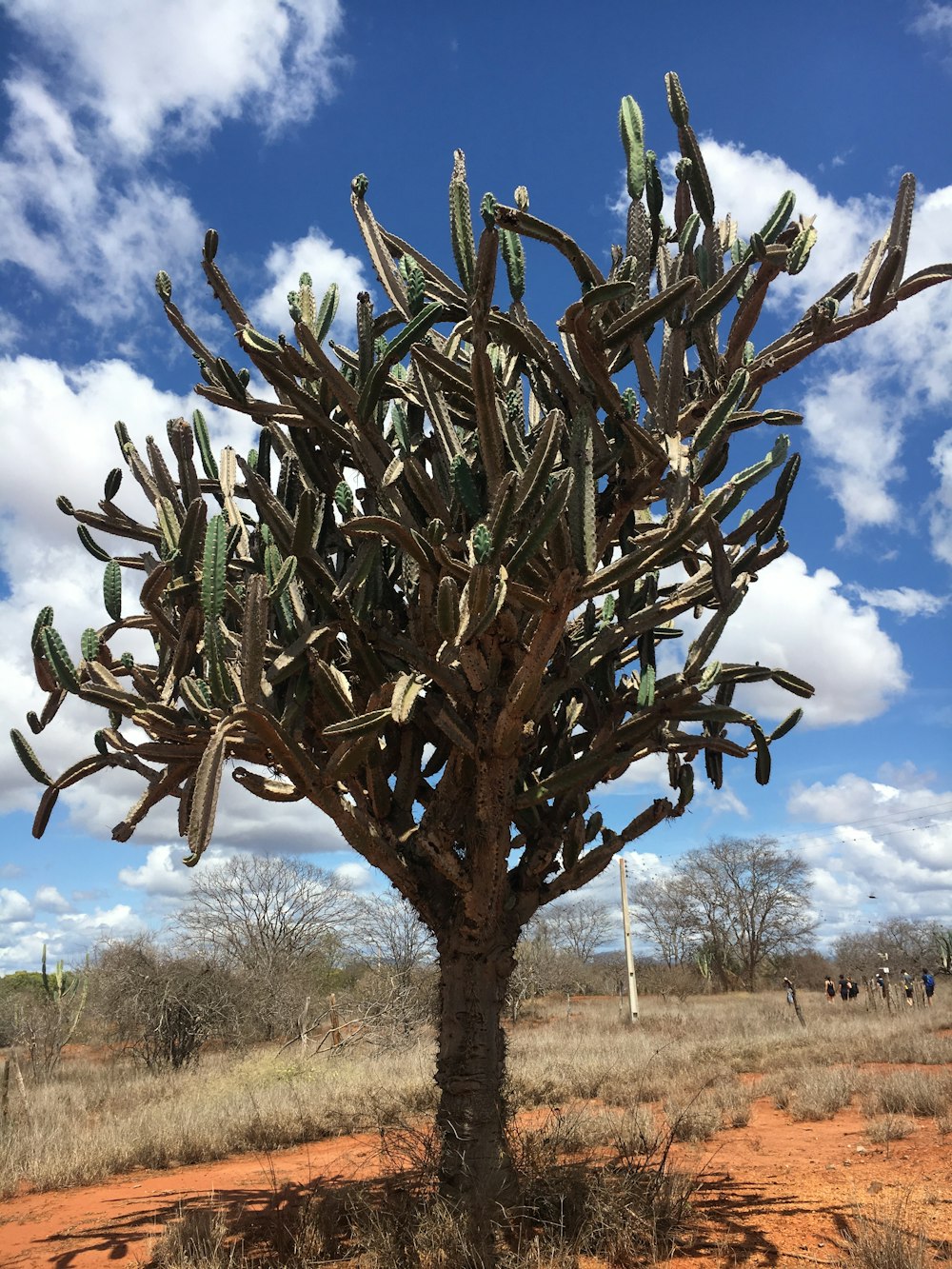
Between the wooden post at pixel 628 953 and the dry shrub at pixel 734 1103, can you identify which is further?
the wooden post at pixel 628 953

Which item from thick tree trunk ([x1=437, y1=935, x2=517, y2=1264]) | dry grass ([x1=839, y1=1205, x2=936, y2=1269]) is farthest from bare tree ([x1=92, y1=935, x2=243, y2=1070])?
dry grass ([x1=839, y1=1205, x2=936, y2=1269])

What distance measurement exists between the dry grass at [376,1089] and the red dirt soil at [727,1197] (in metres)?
0.48

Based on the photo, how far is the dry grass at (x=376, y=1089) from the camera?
8828 millimetres

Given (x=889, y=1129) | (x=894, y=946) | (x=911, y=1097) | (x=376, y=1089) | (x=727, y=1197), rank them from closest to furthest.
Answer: (x=727, y=1197) → (x=889, y=1129) → (x=911, y=1097) → (x=376, y=1089) → (x=894, y=946)

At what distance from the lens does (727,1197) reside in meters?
5.71

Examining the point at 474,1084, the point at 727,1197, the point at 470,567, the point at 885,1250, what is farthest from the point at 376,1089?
the point at 470,567

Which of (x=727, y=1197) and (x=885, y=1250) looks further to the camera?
(x=727, y=1197)

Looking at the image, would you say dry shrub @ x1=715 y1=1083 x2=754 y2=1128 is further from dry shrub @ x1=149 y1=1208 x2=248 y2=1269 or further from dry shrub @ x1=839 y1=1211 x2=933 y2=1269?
dry shrub @ x1=149 y1=1208 x2=248 y2=1269

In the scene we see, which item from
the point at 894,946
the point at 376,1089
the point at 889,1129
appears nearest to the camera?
the point at 889,1129

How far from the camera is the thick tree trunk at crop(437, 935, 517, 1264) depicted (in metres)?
4.36

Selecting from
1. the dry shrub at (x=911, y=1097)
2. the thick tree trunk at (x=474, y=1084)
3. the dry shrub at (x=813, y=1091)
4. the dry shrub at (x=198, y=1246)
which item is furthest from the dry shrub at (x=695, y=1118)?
the dry shrub at (x=198, y=1246)

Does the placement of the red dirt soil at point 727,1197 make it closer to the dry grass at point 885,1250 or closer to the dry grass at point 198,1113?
the dry grass at point 885,1250

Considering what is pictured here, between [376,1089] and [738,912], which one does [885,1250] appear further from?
[738,912]

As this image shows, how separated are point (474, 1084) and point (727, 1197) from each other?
7.73 ft
